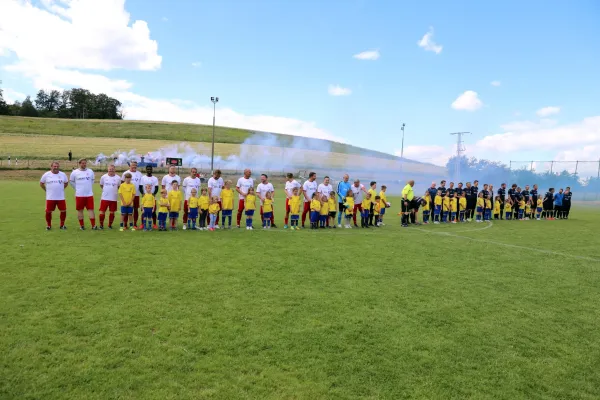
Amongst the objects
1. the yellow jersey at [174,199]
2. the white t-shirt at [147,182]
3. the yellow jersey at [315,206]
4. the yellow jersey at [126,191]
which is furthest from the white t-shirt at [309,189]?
the yellow jersey at [126,191]

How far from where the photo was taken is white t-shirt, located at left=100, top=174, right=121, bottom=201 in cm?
1093

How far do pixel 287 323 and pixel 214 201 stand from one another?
7610 mm

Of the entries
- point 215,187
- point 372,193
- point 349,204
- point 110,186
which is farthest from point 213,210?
point 372,193

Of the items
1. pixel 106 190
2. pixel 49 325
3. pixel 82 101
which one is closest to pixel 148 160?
pixel 106 190

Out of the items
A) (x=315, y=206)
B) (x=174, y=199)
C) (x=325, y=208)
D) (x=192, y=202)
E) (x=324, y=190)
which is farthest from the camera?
(x=324, y=190)

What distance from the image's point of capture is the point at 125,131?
281ft

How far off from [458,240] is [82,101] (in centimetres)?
13149

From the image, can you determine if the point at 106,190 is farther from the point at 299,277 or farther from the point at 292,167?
the point at 292,167

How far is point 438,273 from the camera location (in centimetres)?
771

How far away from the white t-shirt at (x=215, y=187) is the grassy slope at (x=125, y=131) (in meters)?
63.6

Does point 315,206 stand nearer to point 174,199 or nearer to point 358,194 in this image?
point 358,194

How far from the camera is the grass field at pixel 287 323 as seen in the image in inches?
145

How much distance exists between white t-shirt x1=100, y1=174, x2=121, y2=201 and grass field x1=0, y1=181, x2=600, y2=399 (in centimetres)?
214

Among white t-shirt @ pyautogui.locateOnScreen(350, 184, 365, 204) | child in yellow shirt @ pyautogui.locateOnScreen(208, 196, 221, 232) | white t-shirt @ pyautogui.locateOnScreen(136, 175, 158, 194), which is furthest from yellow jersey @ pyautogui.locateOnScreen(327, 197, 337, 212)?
white t-shirt @ pyautogui.locateOnScreen(136, 175, 158, 194)
